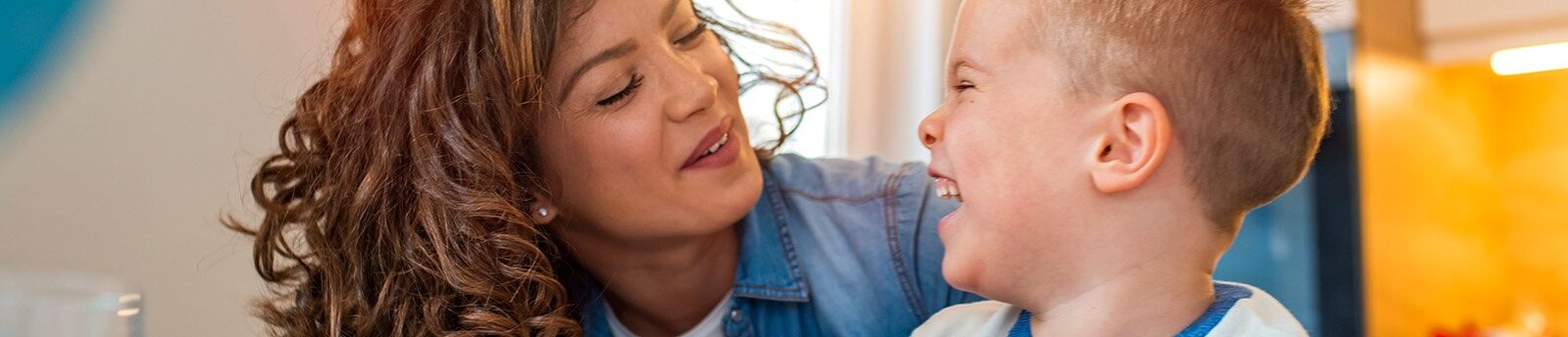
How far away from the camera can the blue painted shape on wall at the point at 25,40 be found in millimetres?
1181

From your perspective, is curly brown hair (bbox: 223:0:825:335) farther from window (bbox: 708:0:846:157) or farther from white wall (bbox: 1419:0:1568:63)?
white wall (bbox: 1419:0:1568:63)

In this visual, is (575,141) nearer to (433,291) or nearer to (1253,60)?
(433,291)

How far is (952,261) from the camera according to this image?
1040mm

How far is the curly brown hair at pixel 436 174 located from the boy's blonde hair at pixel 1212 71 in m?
0.49

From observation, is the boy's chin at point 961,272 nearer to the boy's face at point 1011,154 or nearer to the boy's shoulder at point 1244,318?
the boy's face at point 1011,154

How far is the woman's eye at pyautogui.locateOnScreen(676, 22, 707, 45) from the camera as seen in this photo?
1.28 metres

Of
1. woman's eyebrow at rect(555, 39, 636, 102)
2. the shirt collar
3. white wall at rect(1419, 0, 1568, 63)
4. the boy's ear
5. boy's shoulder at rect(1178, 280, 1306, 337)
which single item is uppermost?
woman's eyebrow at rect(555, 39, 636, 102)

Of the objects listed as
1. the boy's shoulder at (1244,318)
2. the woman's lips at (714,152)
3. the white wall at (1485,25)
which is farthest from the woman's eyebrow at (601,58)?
the white wall at (1485,25)

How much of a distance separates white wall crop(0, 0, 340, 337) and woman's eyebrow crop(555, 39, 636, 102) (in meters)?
0.43

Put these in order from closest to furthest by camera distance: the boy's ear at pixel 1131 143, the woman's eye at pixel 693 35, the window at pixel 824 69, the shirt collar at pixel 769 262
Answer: the boy's ear at pixel 1131 143 < the woman's eye at pixel 693 35 < the shirt collar at pixel 769 262 < the window at pixel 824 69

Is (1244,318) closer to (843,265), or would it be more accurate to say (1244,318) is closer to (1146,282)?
(1146,282)

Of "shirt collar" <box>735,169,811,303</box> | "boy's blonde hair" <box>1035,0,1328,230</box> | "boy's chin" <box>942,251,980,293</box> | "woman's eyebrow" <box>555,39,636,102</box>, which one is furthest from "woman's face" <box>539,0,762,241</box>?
"boy's blonde hair" <box>1035,0,1328,230</box>

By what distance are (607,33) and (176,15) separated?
479 millimetres

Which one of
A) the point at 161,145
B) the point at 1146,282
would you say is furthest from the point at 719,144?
the point at 161,145
